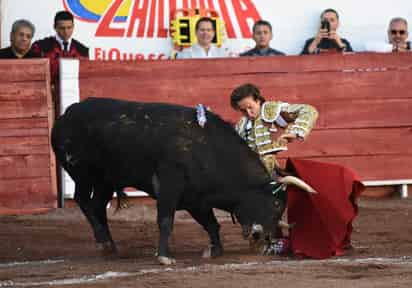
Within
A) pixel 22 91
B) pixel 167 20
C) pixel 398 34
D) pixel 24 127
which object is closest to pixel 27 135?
pixel 24 127

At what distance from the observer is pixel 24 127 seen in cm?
912

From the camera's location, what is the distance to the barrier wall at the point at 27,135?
9047 mm

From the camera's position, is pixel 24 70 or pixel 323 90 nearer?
pixel 24 70

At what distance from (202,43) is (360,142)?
5.04ft

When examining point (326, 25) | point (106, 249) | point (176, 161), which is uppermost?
point (326, 25)

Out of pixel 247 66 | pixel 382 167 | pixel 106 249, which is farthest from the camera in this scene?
pixel 382 167

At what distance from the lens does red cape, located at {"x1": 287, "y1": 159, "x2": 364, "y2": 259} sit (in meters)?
6.73

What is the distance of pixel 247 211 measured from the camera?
22.1 ft

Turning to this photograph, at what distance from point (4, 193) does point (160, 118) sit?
2612mm

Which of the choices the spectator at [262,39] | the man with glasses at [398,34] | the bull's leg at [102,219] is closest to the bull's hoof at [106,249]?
the bull's leg at [102,219]

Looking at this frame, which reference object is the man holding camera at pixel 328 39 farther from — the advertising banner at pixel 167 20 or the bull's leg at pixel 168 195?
the bull's leg at pixel 168 195

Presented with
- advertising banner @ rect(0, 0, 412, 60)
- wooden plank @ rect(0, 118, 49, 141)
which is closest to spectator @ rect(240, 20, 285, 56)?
advertising banner @ rect(0, 0, 412, 60)

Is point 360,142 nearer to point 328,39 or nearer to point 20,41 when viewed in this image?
point 328,39

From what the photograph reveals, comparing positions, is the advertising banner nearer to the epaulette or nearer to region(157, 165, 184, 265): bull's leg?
the epaulette
